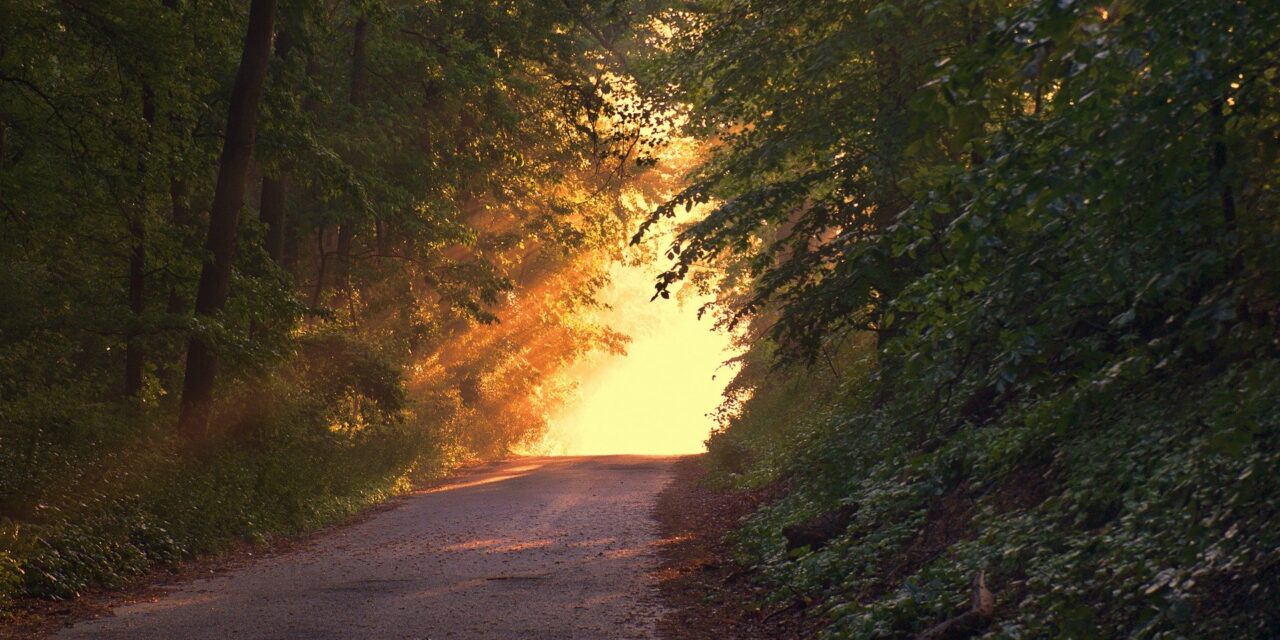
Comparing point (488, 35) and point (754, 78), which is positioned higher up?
point (488, 35)

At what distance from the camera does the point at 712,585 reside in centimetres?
1080

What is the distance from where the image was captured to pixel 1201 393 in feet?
20.0

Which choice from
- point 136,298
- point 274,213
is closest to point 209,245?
point 136,298

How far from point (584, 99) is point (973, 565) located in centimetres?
1430

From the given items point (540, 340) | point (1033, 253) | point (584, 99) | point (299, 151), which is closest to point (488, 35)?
point (584, 99)

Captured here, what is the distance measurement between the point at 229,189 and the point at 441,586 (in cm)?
757

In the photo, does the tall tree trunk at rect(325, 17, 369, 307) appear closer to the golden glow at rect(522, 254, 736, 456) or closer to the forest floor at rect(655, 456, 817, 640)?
the forest floor at rect(655, 456, 817, 640)

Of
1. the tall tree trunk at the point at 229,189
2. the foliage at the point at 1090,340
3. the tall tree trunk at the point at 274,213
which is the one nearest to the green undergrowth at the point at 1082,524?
the foliage at the point at 1090,340

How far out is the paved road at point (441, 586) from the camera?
8.74m

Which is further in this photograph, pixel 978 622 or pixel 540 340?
pixel 540 340

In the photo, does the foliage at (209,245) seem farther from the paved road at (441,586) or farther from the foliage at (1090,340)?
the foliage at (1090,340)

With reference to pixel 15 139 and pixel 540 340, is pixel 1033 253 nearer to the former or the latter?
pixel 15 139

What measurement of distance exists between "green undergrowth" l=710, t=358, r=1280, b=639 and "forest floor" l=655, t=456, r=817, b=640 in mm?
243

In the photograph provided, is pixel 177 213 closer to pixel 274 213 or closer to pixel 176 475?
pixel 274 213
